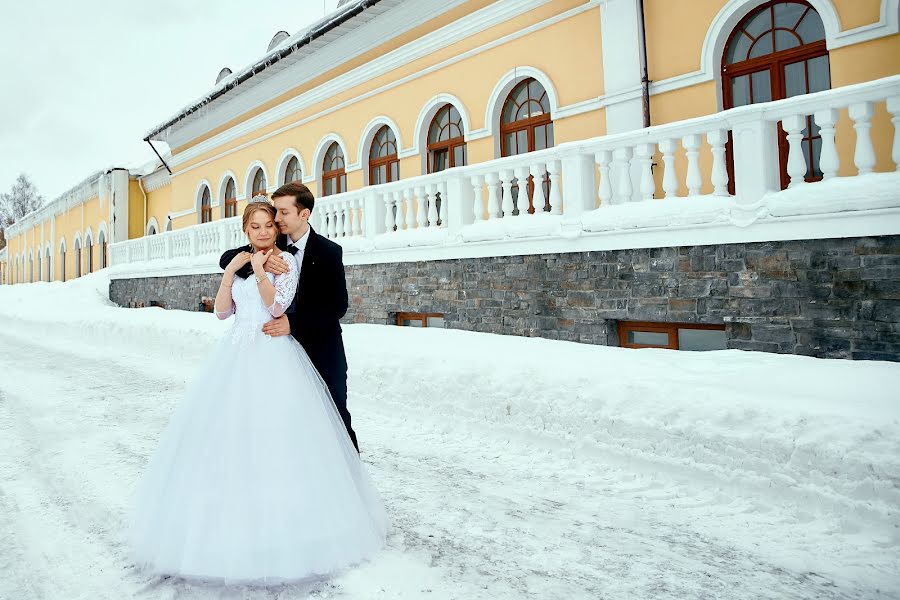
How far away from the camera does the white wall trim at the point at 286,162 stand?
14632 mm

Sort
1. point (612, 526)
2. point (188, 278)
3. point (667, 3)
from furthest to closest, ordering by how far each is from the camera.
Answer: point (188, 278) < point (667, 3) < point (612, 526)

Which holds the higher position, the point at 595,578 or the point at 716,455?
the point at 716,455

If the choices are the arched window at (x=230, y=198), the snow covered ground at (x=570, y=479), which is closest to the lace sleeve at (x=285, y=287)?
the snow covered ground at (x=570, y=479)

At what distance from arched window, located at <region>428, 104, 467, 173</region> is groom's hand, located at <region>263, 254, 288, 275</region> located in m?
8.71

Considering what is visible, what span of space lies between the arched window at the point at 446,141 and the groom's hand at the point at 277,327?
873cm

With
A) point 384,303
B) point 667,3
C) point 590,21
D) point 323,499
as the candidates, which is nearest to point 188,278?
point 384,303

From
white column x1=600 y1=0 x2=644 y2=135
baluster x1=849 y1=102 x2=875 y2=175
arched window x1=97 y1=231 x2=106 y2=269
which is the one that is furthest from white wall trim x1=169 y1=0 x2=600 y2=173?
arched window x1=97 y1=231 x2=106 y2=269

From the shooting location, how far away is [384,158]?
1257 cm

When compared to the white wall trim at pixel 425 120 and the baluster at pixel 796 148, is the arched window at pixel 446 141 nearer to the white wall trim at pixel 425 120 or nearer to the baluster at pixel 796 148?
the white wall trim at pixel 425 120

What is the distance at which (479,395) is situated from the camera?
188 inches

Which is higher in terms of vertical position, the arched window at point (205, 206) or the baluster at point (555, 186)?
the arched window at point (205, 206)

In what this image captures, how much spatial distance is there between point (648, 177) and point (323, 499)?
485cm

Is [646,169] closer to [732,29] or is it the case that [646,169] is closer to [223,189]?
[732,29]

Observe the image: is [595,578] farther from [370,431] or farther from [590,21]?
[590,21]
